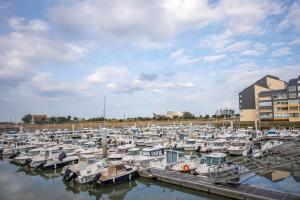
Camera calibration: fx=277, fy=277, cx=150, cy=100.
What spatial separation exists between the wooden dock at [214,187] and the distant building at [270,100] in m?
55.4

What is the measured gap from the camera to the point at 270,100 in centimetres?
8138

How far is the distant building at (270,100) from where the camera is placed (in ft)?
246

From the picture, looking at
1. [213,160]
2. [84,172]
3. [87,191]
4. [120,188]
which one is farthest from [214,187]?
[84,172]

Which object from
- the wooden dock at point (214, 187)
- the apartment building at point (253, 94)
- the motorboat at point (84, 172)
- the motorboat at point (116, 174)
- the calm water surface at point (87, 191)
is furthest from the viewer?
the apartment building at point (253, 94)

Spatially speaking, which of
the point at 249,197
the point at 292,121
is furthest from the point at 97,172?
the point at 292,121

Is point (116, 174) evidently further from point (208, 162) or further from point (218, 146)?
point (218, 146)

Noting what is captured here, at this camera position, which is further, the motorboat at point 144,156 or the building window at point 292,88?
the building window at point 292,88

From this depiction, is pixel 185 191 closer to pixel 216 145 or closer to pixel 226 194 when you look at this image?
pixel 226 194

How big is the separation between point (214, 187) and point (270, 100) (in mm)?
67762

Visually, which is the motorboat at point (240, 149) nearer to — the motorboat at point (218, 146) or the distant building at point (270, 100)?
the motorboat at point (218, 146)

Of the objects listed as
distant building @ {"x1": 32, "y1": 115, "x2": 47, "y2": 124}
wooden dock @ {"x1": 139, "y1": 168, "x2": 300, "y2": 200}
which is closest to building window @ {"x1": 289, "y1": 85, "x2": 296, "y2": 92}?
wooden dock @ {"x1": 139, "y1": 168, "x2": 300, "y2": 200}

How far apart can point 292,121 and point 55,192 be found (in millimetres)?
67974

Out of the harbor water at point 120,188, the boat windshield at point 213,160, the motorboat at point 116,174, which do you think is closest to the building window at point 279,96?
the harbor water at point 120,188

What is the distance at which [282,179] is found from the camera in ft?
86.3
